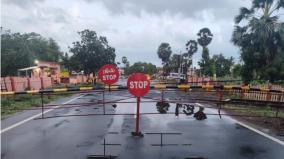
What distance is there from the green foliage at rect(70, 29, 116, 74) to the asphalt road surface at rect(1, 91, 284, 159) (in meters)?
41.8

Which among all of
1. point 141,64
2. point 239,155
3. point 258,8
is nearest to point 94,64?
point 258,8

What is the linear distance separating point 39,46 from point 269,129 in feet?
322

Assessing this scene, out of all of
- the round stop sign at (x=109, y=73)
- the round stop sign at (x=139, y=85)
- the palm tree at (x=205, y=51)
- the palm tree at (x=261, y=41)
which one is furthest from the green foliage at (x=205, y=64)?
the round stop sign at (x=139, y=85)

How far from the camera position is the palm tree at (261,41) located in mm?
30844

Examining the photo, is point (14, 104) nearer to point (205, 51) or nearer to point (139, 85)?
point (139, 85)

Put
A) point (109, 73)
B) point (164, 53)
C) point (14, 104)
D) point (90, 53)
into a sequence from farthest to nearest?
point (164, 53)
point (90, 53)
point (14, 104)
point (109, 73)

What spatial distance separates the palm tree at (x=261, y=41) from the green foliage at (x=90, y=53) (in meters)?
26.0

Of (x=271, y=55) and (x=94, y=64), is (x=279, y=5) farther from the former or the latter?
(x=94, y=64)

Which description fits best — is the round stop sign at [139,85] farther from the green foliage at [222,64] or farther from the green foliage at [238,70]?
the green foliage at [222,64]

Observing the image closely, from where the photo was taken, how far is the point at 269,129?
11.2 meters

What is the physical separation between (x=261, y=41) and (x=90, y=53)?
29.0 meters

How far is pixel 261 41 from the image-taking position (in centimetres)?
3111

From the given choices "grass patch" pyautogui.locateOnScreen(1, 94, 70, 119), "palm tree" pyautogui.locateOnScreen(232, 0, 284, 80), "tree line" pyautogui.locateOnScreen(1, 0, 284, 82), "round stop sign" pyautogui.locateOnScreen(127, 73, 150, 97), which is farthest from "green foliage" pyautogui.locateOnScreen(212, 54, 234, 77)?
"round stop sign" pyautogui.locateOnScreen(127, 73, 150, 97)

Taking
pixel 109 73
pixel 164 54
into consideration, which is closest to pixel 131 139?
pixel 109 73
